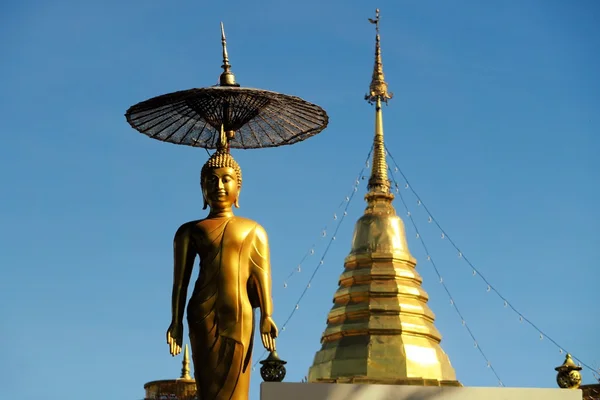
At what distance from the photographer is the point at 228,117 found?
1669cm

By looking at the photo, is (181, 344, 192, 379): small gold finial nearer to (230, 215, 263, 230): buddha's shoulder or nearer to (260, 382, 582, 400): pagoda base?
(260, 382, 582, 400): pagoda base

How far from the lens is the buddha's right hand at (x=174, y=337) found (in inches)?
610

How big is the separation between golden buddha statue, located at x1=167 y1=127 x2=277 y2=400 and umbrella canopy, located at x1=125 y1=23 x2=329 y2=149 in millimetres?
782

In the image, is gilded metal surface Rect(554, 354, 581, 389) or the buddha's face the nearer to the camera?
the buddha's face

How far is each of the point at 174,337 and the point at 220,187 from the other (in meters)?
1.66

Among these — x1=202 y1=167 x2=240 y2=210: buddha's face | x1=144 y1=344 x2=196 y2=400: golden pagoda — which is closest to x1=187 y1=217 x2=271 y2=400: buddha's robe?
x1=202 y1=167 x2=240 y2=210: buddha's face

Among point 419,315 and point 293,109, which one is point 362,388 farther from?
point 419,315

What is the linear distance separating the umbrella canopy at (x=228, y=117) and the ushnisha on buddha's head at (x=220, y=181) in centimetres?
67

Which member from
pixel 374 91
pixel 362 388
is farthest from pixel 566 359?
pixel 374 91

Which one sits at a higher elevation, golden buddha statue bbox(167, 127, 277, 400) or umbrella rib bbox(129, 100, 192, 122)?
umbrella rib bbox(129, 100, 192, 122)

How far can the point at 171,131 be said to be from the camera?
56.2ft

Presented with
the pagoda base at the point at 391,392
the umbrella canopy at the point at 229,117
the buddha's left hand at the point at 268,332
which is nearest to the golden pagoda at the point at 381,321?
the pagoda base at the point at 391,392

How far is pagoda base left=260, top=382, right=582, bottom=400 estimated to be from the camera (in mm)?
20297

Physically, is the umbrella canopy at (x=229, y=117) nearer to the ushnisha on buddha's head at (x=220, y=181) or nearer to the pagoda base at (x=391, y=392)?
the ushnisha on buddha's head at (x=220, y=181)
